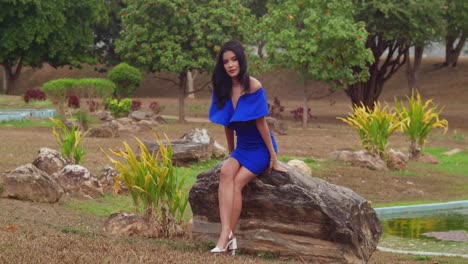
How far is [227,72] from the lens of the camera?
7.17 meters

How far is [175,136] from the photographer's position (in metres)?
23.9

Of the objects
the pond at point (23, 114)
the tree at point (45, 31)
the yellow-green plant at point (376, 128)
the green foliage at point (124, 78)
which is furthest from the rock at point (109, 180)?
the tree at point (45, 31)

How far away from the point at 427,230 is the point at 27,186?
4.94 metres

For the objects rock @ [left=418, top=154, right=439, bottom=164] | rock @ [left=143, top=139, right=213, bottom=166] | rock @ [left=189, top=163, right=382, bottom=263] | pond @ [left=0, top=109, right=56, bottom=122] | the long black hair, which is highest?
the long black hair

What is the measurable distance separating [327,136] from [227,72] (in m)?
19.1

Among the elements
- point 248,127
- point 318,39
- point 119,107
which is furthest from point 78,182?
point 318,39

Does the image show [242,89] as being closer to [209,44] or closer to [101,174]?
[101,174]

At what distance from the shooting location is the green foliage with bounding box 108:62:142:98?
2988 cm

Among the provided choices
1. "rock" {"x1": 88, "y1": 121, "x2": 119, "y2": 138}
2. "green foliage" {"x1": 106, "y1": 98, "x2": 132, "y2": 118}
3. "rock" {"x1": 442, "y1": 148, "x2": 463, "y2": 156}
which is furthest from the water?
"green foliage" {"x1": 106, "y1": 98, "x2": 132, "y2": 118}

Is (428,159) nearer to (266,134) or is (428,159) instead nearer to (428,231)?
(428,231)

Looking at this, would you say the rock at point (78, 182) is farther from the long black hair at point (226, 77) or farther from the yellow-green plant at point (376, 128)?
the yellow-green plant at point (376, 128)

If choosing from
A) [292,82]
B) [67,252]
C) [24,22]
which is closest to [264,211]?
[67,252]

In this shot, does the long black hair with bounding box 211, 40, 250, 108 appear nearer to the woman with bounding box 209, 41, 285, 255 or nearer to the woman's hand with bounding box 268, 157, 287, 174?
the woman with bounding box 209, 41, 285, 255

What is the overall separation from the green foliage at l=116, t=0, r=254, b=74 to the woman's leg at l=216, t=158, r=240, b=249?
71.8 ft
